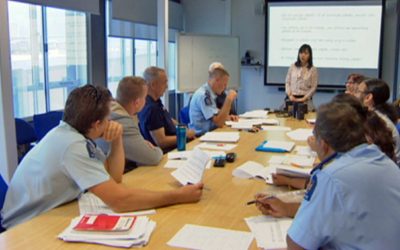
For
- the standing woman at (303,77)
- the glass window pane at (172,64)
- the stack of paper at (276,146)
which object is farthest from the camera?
the glass window pane at (172,64)

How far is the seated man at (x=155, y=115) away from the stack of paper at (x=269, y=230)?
160 centimetres

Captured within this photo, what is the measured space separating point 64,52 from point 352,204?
4553 mm

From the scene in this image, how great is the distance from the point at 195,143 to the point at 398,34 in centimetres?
485

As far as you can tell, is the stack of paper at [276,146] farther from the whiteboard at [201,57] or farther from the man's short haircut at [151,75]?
the whiteboard at [201,57]

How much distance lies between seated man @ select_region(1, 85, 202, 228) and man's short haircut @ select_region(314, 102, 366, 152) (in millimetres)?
779

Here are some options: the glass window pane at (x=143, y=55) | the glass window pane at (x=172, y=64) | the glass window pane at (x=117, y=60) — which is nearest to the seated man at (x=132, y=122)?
the glass window pane at (x=117, y=60)

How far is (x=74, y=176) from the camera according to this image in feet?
5.55

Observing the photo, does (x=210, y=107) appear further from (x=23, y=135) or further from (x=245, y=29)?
(x=245, y=29)

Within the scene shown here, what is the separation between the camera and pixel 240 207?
1828 millimetres

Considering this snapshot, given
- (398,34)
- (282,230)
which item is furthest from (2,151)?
(398,34)

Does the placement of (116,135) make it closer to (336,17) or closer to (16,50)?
(16,50)

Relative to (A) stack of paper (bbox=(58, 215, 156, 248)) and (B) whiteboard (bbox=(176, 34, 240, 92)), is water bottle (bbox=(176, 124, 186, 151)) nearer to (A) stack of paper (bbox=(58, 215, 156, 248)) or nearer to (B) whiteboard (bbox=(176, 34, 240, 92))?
(A) stack of paper (bbox=(58, 215, 156, 248))

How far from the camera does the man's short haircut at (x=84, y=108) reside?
1819 mm

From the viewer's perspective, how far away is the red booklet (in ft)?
4.86
